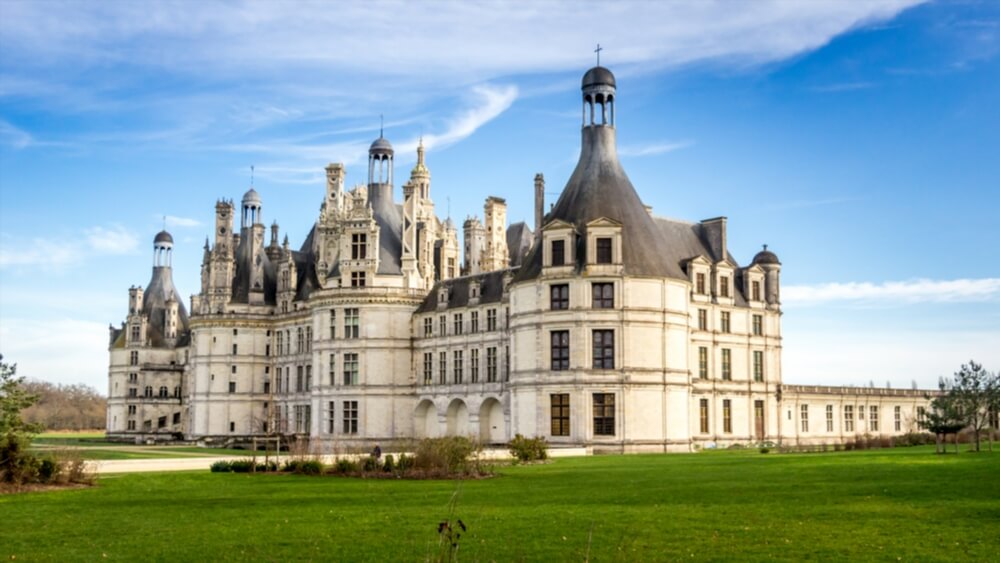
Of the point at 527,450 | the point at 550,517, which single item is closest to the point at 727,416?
the point at 527,450

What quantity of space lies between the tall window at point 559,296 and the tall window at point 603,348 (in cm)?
225

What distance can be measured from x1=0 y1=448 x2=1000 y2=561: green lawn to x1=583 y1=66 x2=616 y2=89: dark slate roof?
33983mm

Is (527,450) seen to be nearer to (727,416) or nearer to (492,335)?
(492,335)

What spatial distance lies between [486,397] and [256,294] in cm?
2797

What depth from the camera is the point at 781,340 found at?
6862 centimetres

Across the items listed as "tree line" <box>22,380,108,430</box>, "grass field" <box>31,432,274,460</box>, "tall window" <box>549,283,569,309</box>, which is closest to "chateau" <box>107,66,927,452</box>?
"tall window" <box>549,283,569,309</box>

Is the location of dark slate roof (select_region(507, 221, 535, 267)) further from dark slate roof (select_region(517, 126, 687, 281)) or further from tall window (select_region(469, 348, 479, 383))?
dark slate roof (select_region(517, 126, 687, 281))

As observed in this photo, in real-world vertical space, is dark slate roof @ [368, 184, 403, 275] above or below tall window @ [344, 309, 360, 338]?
above

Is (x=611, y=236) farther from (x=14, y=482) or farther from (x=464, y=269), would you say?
(x=14, y=482)

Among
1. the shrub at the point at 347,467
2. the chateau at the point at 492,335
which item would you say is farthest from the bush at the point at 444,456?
the chateau at the point at 492,335

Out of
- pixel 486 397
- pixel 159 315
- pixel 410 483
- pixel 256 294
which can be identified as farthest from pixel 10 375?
pixel 159 315

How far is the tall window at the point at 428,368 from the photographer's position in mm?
69312

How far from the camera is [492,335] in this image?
6400cm

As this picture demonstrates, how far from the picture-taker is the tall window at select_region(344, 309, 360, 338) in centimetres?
7050
